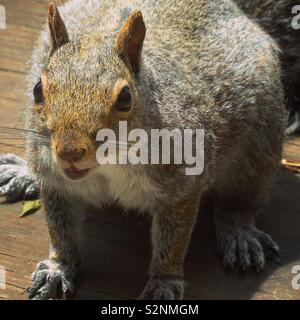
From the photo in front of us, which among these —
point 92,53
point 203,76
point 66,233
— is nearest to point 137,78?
point 92,53

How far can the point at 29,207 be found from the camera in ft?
10.3

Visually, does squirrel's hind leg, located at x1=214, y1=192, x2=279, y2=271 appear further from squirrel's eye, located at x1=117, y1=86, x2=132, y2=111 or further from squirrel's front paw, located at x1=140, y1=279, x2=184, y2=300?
squirrel's eye, located at x1=117, y1=86, x2=132, y2=111

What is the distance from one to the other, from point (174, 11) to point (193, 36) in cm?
11

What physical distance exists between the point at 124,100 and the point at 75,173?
0.78ft

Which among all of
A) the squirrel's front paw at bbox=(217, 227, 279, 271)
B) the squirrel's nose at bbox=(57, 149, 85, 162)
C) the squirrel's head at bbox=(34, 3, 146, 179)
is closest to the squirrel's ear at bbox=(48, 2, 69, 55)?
the squirrel's head at bbox=(34, 3, 146, 179)

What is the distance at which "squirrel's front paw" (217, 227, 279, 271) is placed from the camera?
115 inches

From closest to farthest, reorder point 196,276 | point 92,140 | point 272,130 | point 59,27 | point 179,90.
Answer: point 92,140, point 59,27, point 179,90, point 196,276, point 272,130

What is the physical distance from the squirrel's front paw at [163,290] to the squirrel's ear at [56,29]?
2.75ft

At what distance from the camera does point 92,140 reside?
220 cm

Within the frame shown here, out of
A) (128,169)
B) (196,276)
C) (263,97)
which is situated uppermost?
(263,97)

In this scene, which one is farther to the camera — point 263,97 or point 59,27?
point 263,97

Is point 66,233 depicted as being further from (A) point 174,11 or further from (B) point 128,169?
(A) point 174,11

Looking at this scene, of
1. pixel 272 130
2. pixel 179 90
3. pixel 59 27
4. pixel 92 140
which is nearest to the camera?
pixel 92 140

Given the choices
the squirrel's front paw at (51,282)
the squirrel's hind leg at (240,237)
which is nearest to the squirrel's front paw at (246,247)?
the squirrel's hind leg at (240,237)
